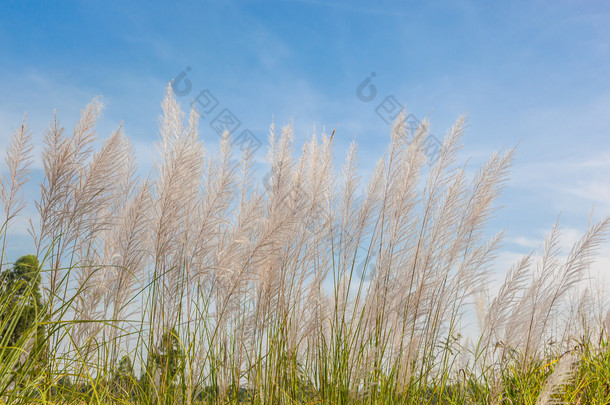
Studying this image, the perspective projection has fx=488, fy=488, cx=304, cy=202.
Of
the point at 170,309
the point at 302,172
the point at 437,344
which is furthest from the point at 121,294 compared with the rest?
the point at 437,344

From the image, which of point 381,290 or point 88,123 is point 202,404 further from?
point 88,123

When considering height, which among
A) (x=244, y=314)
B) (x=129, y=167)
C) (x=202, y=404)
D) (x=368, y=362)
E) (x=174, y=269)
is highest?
(x=129, y=167)

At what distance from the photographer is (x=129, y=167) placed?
4.14 meters

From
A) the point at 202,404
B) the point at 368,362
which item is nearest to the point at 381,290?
the point at 368,362

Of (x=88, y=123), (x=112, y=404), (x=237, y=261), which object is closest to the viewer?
(x=112, y=404)

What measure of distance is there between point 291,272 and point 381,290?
61 centimetres

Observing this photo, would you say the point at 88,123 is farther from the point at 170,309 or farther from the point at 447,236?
the point at 447,236

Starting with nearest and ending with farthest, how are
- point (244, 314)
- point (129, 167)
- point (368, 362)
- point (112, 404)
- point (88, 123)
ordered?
point (368, 362), point (112, 404), point (244, 314), point (88, 123), point (129, 167)

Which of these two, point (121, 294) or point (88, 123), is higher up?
point (88, 123)

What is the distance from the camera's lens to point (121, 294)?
3.28 m

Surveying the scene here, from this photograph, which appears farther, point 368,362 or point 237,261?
point 237,261

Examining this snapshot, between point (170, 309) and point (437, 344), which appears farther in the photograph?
point (437, 344)

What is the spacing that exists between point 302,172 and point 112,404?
5.84 ft

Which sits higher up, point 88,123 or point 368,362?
point 88,123
